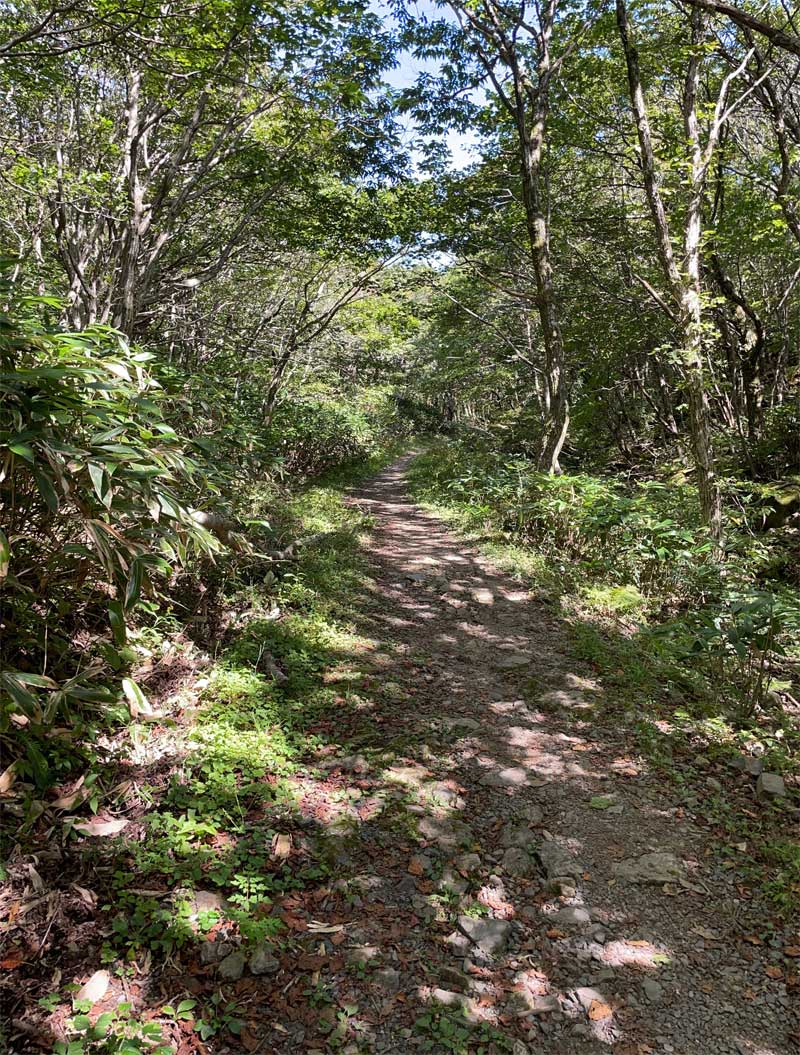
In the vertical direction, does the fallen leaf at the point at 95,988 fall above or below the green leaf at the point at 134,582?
below

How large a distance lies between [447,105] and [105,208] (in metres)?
6.35

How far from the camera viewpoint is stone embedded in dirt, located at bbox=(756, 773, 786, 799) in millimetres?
3551

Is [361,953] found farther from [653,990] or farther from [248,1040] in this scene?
[653,990]

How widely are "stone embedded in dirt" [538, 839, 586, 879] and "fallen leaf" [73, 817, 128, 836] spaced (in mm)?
2178

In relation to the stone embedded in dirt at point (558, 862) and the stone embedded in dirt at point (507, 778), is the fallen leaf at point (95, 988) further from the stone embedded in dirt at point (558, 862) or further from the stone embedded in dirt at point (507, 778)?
the stone embedded in dirt at point (507, 778)

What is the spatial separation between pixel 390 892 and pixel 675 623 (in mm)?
3234

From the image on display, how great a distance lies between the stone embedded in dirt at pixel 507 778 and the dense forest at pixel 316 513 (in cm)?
43

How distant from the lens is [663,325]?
1284cm

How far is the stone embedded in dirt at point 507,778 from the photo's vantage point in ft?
12.2

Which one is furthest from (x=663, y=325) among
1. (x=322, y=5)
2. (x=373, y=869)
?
(x=373, y=869)

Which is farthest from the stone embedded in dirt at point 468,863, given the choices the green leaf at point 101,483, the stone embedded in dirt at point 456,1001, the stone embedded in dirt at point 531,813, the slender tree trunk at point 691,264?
the slender tree trunk at point 691,264

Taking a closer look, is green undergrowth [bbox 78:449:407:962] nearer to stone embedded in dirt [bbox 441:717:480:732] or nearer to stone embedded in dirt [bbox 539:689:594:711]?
stone embedded in dirt [bbox 441:717:480:732]

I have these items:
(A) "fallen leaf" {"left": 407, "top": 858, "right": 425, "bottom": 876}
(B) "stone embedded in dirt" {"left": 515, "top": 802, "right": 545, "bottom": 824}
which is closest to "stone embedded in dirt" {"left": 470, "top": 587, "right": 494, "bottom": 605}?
(B) "stone embedded in dirt" {"left": 515, "top": 802, "right": 545, "bottom": 824}

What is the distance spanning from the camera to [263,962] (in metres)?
2.45
